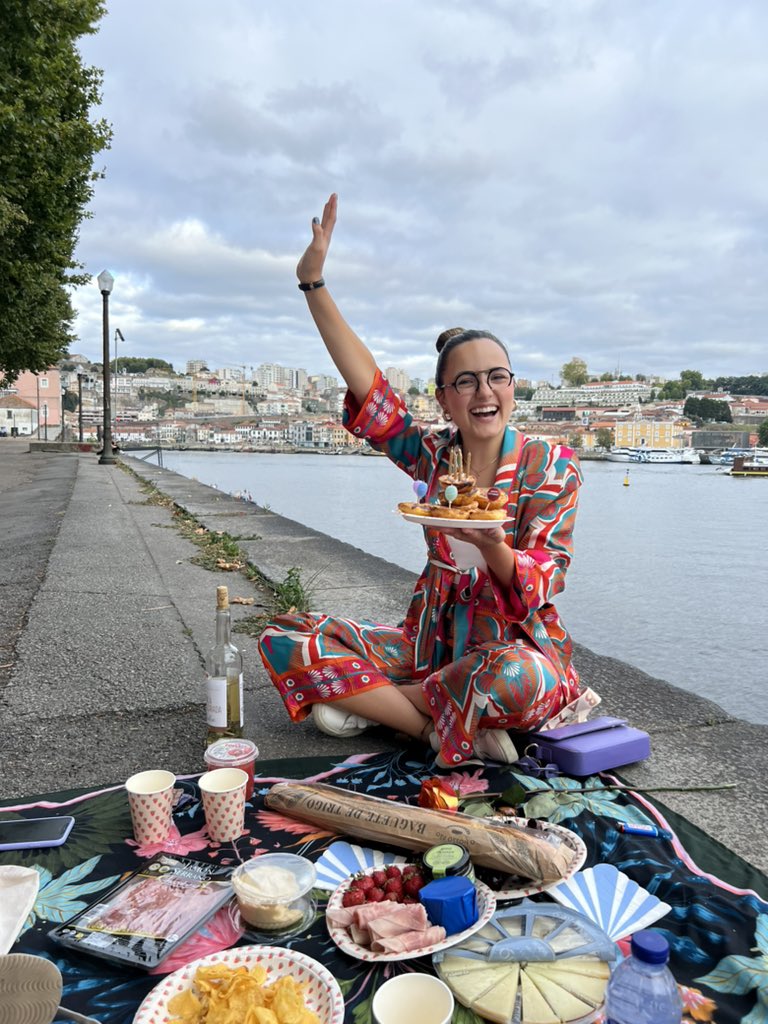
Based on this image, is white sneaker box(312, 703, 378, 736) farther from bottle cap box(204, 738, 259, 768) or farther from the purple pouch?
the purple pouch

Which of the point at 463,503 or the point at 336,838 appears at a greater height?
the point at 463,503

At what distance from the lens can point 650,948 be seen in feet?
3.85

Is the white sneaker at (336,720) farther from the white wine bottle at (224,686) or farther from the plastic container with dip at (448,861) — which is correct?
the plastic container with dip at (448,861)

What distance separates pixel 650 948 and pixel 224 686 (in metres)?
1.56

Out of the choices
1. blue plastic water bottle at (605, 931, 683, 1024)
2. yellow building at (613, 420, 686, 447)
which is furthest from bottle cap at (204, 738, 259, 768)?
yellow building at (613, 420, 686, 447)

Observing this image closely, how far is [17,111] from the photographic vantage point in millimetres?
8523

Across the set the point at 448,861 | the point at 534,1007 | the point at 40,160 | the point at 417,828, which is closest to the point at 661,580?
the point at 417,828

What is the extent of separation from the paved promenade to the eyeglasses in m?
1.27

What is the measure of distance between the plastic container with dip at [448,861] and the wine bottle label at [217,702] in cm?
97

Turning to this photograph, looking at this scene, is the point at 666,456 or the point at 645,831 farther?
the point at 666,456

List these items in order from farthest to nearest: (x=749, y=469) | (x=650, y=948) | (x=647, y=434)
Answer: (x=647, y=434)
(x=749, y=469)
(x=650, y=948)

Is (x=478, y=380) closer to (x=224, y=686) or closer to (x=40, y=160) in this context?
(x=224, y=686)

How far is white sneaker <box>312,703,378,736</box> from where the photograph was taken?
2.58 m

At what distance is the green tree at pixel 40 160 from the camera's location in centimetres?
805
